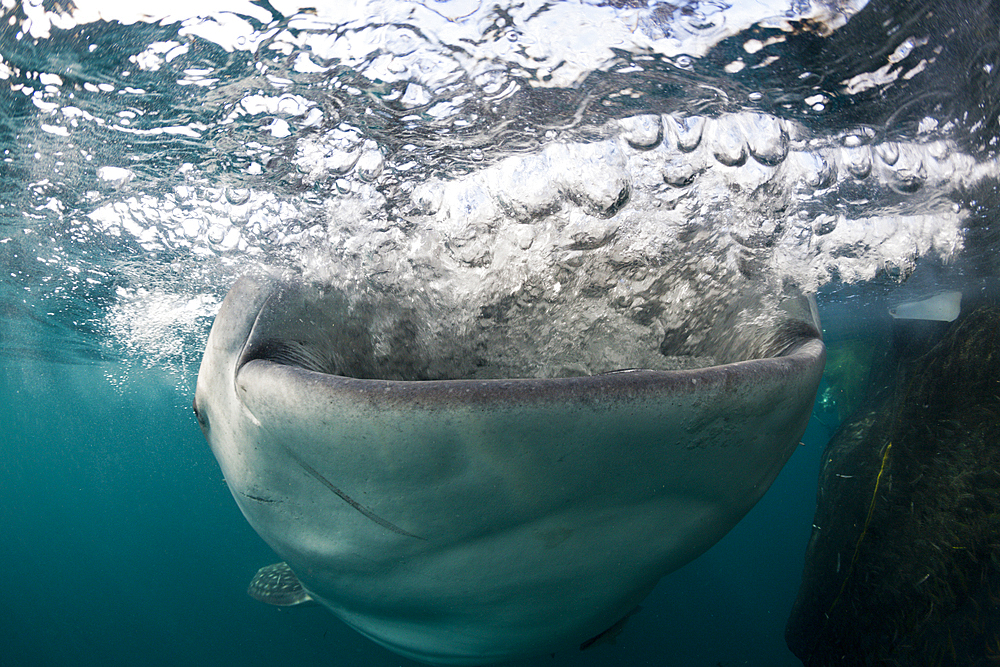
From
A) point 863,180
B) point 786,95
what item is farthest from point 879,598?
point 786,95

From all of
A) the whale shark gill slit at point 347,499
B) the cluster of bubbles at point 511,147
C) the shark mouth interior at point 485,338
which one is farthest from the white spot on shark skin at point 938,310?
the whale shark gill slit at point 347,499

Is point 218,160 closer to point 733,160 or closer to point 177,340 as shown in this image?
point 733,160

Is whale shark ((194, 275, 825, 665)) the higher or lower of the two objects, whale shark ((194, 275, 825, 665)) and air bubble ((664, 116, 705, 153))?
the lower

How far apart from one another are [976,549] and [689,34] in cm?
396

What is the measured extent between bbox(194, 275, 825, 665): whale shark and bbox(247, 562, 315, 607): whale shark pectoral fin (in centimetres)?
538

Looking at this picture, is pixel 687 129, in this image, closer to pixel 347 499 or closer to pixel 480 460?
pixel 480 460

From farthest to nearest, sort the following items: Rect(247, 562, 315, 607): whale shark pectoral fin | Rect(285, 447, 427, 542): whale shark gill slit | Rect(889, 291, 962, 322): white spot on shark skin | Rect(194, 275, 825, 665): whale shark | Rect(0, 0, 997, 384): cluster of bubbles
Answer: Rect(247, 562, 315, 607): whale shark pectoral fin < Rect(889, 291, 962, 322): white spot on shark skin < Rect(0, 0, 997, 384): cluster of bubbles < Rect(285, 447, 427, 542): whale shark gill slit < Rect(194, 275, 825, 665): whale shark

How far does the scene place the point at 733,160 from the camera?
3.05 metres

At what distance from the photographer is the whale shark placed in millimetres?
1068

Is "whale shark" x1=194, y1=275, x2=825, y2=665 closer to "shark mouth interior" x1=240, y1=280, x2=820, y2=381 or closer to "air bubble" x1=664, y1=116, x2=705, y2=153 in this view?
"shark mouth interior" x1=240, y1=280, x2=820, y2=381

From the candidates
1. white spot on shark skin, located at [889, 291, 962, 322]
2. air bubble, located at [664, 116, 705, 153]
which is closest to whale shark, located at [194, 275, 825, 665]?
air bubble, located at [664, 116, 705, 153]

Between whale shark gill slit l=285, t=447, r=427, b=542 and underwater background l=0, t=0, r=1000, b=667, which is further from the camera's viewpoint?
underwater background l=0, t=0, r=1000, b=667

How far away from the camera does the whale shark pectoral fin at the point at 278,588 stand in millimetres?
6516

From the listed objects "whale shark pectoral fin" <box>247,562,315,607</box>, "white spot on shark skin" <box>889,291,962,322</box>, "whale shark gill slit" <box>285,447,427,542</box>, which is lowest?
"whale shark pectoral fin" <box>247,562,315,607</box>
